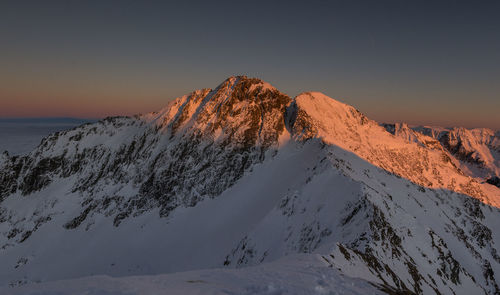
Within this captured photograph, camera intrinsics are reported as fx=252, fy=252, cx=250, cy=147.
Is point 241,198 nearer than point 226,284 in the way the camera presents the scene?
No

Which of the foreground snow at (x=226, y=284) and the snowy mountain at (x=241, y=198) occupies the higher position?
the foreground snow at (x=226, y=284)

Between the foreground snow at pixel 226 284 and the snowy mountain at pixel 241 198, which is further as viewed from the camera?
the snowy mountain at pixel 241 198

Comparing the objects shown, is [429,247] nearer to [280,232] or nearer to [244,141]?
[280,232]

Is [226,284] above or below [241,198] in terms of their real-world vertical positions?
above

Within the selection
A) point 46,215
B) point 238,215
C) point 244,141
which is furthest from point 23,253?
point 244,141

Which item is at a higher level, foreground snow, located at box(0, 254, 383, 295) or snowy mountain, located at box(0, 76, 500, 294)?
foreground snow, located at box(0, 254, 383, 295)
